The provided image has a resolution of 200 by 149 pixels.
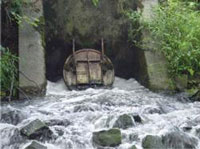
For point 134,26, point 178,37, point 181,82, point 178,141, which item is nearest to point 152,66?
point 181,82

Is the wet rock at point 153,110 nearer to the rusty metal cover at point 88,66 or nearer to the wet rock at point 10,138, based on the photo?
the wet rock at point 10,138

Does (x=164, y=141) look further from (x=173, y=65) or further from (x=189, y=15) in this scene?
(x=189, y=15)

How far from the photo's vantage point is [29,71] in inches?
234

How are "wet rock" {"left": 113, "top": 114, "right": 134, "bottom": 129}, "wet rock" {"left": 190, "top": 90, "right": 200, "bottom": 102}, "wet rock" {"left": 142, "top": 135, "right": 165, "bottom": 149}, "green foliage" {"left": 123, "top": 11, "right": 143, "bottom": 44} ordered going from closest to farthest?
1. "wet rock" {"left": 142, "top": 135, "right": 165, "bottom": 149}
2. "wet rock" {"left": 113, "top": 114, "right": 134, "bottom": 129}
3. "wet rock" {"left": 190, "top": 90, "right": 200, "bottom": 102}
4. "green foliage" {"left": 123, "top": 11, "right": 143, "bottom": 44}

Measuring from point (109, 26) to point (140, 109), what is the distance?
3.37 meters

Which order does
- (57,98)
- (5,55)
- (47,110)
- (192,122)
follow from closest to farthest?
(192,122) → (47,110) → (5,55) → (57,98)

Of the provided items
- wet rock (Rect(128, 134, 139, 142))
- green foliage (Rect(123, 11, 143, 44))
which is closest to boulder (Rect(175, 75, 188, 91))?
green foliage (Rect(123, 11, 143, 44))

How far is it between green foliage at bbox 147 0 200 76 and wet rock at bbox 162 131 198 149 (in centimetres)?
227

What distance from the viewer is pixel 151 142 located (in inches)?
144

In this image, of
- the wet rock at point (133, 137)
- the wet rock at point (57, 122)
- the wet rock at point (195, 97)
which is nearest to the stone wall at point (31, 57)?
the wet rock at point (57, 122)

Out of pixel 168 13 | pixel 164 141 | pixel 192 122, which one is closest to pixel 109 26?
pixel 168 13

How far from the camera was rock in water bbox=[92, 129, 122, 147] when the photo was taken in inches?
145

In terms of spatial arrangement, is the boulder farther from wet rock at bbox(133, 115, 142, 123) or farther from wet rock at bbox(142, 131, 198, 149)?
wet rock at bbox(142, 131, 198, 149)

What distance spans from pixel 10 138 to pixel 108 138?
1100 millimetres
